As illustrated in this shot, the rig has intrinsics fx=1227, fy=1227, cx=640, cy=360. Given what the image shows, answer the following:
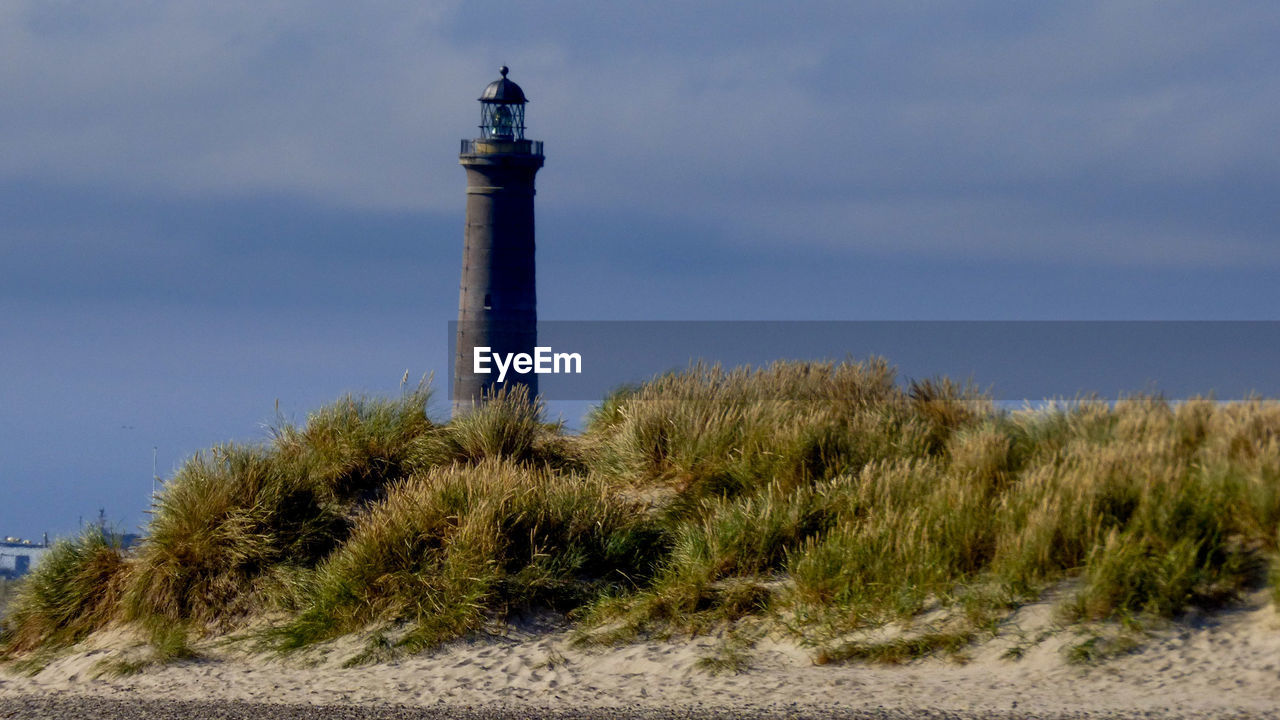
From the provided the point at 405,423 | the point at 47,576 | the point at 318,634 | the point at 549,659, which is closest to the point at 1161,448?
the point at 549,659

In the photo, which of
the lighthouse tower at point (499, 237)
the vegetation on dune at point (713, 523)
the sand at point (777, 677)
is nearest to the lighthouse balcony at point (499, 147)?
the lighthouse tower at point (499, 237)

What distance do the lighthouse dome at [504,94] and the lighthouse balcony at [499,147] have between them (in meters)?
1.28

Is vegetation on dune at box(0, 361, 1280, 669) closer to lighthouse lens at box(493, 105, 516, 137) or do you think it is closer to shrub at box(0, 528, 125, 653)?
shrub at box(0, 528, 125, 653)

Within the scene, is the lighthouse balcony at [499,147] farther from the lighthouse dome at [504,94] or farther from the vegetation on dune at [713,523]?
the vegetation on dune at [713,523]

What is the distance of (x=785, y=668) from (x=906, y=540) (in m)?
1.61

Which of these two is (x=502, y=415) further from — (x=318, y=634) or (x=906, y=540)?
(x=906, y=540)

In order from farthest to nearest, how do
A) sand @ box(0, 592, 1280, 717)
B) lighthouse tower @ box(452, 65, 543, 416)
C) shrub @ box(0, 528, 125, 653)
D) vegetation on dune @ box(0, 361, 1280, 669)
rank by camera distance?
lighthouse tower @ box(452, 65, 543, 416) < shrub @ box(0, 528, 125, 653) < vegetation on dune @ box(0, 361, 1280, 669) < sand @ box(0, 592, 1280, 717)

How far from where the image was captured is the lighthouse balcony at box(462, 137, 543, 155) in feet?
113

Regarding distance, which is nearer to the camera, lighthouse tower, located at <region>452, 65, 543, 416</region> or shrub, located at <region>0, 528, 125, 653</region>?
shrub, located at <region>0, 528, 125, 653</region>

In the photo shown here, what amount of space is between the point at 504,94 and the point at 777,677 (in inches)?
1136

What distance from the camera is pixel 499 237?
1342 inches

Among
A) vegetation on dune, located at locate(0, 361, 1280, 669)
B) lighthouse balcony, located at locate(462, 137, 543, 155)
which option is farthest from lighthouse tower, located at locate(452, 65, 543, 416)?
vegetation on dune, located at locate(0, 361, 1280, 669)

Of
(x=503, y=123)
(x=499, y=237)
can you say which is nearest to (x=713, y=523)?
(x=499, y=237)

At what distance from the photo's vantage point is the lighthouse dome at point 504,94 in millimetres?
35344
